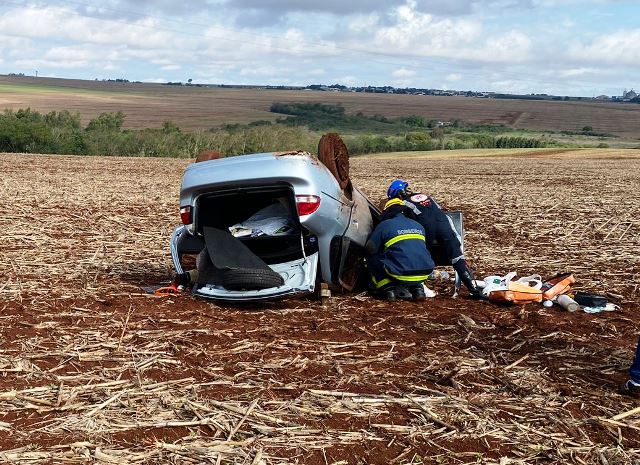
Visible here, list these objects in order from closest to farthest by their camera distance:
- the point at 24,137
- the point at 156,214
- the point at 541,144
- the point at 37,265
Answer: the point at 37,265, the point at 156,214, the point at 24,137, the point at 541,144

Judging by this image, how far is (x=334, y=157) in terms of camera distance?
811 cm

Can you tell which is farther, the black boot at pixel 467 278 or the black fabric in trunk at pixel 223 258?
the black boot at pixel 467 278

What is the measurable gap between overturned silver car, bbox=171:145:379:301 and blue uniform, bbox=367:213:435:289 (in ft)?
0.79

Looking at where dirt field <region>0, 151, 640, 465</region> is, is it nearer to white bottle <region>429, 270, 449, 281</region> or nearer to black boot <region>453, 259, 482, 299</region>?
black boot <region>453, 259, 482, 299</region>

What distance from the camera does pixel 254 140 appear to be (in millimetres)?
56219

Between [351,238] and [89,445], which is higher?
[351,238]

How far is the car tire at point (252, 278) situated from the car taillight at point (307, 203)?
69 centimetres

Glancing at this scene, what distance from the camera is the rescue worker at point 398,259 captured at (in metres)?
7.67

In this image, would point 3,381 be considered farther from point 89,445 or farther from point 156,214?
point 156,214

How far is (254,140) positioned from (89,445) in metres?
52.7

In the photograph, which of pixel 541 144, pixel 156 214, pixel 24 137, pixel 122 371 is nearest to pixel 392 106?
pixel 541 144

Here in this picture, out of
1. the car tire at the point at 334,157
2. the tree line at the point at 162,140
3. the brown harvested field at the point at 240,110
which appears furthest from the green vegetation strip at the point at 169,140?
the car tire at the point at 334,157

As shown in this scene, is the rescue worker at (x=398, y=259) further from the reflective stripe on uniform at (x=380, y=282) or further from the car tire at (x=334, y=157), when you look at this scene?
the car tire at (x=334, y=157)

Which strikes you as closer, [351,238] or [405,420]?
[405,420]
